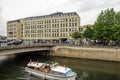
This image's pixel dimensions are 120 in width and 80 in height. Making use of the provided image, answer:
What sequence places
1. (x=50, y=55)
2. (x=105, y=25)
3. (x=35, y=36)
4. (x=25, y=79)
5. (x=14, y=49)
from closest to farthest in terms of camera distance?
(x=25, y=79)
(x=14, y=49)
(x=105, y=25)
(x=50, y=55)
(x=35, y=36)

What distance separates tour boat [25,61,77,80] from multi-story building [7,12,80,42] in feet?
245

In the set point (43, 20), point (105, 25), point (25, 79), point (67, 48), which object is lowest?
point (25, 79)

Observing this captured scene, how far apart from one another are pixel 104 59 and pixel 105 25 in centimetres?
1430

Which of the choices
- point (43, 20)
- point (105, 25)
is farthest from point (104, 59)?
point (43, 20)

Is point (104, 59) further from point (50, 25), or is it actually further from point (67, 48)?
point (50, 25)

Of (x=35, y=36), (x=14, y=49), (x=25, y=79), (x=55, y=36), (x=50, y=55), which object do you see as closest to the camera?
(x=25, y=79)

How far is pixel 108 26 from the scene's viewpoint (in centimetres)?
6669

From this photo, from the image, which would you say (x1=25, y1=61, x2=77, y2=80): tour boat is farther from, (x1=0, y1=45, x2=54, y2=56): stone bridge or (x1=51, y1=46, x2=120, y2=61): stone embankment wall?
(x1=51, y1=46, x2=120, y2=61): stone embankment wall

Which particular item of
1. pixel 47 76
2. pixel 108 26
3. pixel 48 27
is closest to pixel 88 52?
pixel 108 26

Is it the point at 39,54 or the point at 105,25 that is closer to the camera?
the point at 105,25

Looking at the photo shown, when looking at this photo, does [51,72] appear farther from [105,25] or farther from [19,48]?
[105,25]

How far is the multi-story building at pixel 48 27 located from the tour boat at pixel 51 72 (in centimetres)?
7461

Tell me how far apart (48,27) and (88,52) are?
62657mm

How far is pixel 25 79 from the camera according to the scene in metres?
36.6
